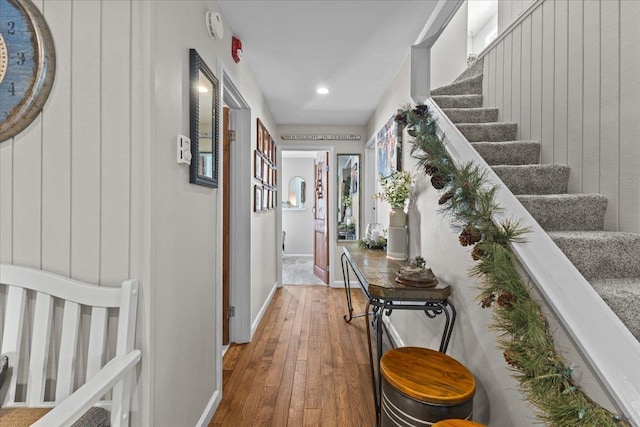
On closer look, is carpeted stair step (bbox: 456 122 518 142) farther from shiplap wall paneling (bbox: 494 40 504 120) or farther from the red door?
the red door

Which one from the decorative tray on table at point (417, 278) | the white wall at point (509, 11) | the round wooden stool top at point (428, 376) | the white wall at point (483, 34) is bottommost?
the round wooden stool top at point (428, 376)

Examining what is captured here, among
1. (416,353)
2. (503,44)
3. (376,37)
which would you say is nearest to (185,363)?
(416,353)

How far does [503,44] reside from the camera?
265 cm

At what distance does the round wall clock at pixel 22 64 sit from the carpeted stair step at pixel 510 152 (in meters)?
2.41

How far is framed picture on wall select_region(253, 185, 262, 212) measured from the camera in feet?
9.57

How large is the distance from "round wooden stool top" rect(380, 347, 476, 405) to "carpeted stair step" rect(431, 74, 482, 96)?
2786 mm

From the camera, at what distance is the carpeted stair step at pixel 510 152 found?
2.08m

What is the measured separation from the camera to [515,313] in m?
0.90

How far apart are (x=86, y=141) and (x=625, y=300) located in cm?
212

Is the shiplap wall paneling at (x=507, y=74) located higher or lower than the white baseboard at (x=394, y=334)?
higher

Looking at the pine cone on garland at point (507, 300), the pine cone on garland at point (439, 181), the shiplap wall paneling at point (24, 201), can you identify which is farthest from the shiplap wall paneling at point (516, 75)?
the shiplap wall paneling at point (24, 201)

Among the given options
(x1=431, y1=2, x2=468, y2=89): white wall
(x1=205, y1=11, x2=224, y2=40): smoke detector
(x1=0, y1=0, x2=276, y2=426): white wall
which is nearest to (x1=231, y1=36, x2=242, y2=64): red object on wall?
(x1=205, y1=11, x2=224, y2=40): smoke detector

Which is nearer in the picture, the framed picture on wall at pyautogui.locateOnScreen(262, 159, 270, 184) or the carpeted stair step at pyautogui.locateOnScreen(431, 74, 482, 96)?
the carpeted stair step at pyautogui.locateOnScreen(431, 74, 482, 96)

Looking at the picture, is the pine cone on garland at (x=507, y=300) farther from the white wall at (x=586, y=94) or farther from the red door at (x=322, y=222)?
the red door at (x=322, y=222)
